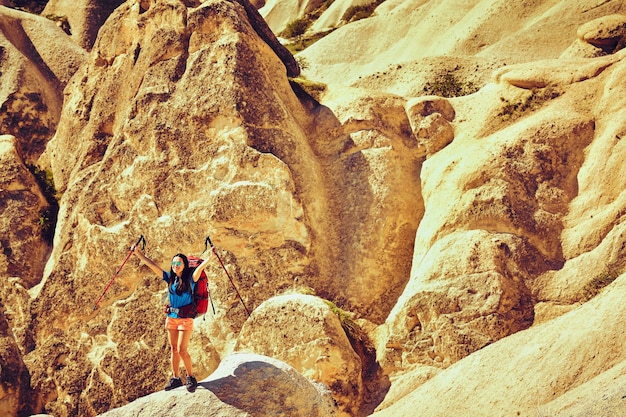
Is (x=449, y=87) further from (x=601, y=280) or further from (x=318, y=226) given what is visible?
(x=601, y=280)

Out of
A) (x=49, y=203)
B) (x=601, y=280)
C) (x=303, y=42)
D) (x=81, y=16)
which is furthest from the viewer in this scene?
(x=303, y=42)

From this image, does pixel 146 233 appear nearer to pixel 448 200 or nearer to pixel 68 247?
pixel 68 247

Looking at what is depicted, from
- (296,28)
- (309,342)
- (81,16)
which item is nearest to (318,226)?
(309,342)

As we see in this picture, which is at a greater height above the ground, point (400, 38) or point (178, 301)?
point (178, 301)

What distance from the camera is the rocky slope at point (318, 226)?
51.4 ft

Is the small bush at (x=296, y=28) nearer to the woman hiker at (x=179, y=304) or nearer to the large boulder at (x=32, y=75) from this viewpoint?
the large boulder at (x=32, y=75)

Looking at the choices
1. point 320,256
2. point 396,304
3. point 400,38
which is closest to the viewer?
point 396,304

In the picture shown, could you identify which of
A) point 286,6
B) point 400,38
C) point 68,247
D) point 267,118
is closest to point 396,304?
point 267,118

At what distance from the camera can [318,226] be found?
66.8 ft

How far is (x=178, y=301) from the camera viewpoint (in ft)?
42.1

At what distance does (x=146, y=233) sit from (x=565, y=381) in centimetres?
1046

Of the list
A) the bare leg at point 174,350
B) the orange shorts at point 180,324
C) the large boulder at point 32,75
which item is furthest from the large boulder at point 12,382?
the orange shorts at point 180,324

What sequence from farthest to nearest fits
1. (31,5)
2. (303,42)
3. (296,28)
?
(296,28) < (31,5) < (303,42)

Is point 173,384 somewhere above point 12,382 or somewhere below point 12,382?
above
